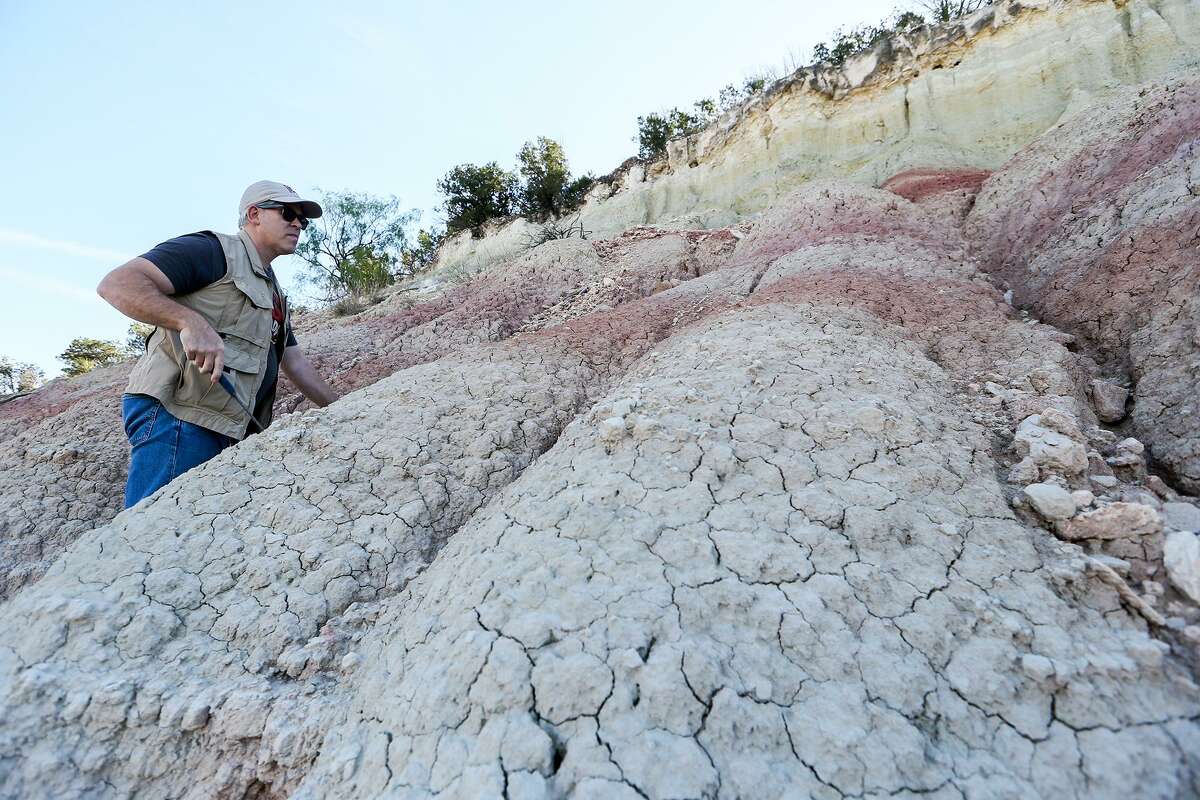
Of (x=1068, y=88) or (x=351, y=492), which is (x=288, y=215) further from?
(x=1068, y=88)

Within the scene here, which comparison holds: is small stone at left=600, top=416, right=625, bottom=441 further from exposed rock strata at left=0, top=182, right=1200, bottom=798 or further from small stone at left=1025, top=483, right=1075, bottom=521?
small stone at left=1025, top=483, right=1075, bottom=521

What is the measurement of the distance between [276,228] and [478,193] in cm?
1278

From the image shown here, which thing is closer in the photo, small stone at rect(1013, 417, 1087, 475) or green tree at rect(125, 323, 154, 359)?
small stone at rect(1013, 417, 1087, 475)

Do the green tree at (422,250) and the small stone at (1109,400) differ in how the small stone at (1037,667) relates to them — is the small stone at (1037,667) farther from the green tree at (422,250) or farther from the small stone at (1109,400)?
the green tree at (422,250)

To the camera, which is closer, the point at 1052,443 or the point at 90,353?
the point at 1052,443

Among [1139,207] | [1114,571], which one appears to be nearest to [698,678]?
[1114,571]

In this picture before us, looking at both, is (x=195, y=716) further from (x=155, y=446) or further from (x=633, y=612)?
(x=155, y=446)

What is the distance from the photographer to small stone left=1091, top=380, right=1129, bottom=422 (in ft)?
6.18

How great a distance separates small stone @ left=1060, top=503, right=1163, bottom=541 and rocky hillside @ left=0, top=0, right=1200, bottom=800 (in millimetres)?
11

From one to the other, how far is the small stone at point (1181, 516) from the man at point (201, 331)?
3295mm

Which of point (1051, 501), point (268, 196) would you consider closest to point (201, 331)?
point (268, 196)

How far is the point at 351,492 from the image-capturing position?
2053 millimetres

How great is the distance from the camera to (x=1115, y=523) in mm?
1272

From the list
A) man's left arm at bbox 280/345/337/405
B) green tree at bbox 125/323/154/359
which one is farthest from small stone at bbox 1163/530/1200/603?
green tree at bbox 125/323/154/359
